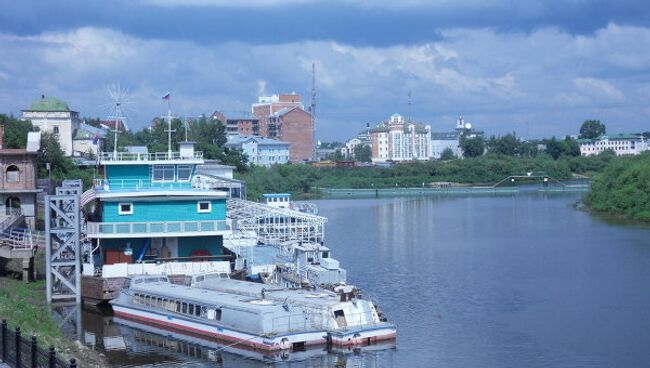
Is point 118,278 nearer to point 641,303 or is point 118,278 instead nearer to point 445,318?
point 445,318

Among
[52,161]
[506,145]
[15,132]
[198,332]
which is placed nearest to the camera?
[198,332]

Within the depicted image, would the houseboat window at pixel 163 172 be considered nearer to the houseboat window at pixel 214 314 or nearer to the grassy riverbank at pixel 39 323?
the grassy riverbank at pixel 39 323

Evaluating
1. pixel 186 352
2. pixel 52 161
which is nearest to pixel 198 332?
pixel 186 352

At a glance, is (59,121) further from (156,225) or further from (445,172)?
(445,172)

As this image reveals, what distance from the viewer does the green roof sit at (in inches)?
3381

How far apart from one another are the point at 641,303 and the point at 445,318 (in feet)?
26.4

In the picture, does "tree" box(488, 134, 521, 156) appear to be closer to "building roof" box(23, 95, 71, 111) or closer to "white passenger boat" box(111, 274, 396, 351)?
"building roof" box(23, 95, 71, 111)

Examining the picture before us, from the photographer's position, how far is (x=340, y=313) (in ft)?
85.4

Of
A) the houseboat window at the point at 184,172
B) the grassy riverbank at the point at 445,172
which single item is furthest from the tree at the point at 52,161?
the grassy riverbank at the point at 445,172

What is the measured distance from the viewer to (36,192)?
1630 inches

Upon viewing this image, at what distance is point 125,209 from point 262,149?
357ft

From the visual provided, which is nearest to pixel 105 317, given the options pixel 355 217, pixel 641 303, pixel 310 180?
pixel 641 303

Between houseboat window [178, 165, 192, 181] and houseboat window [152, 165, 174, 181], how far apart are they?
29 cm

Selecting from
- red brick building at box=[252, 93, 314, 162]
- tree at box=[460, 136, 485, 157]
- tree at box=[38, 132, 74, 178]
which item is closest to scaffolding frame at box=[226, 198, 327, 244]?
tree at box=[38, 132, 74, 178]
